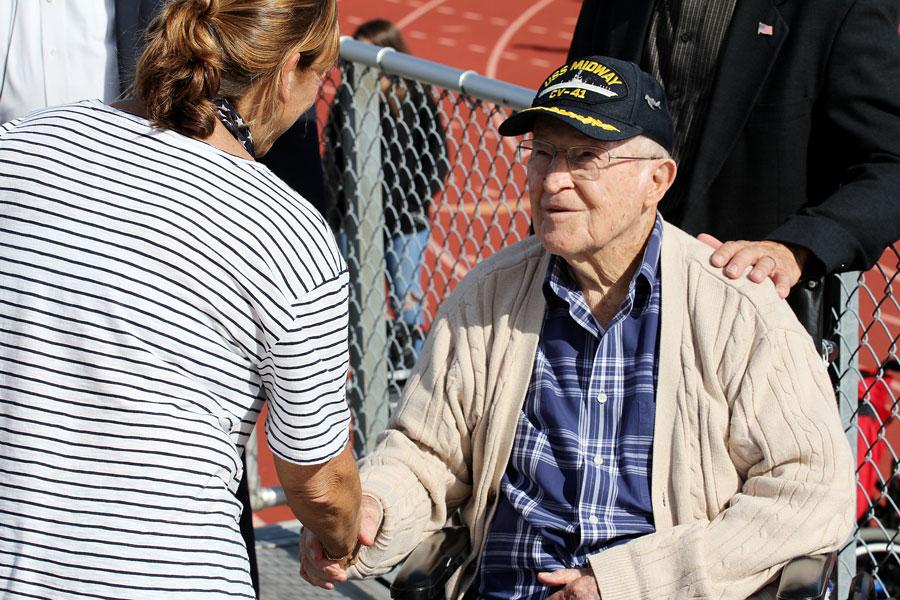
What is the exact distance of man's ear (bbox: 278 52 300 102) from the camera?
1908 mm

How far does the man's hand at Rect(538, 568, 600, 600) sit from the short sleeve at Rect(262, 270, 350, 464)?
2.33 feet

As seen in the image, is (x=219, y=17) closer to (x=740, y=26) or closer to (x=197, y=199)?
(x=197, y=199)


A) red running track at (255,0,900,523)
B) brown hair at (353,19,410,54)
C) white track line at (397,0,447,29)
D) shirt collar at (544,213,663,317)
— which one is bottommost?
white track line at (397,0,447,29)

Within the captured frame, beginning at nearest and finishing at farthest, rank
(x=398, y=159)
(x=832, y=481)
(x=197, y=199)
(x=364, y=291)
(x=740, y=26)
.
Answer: (x=197, y=199) < (x=832, y=481) < (x=740, y=26) < (x=364, y=291) < (x=398, y=159)

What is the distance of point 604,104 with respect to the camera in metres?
2.50

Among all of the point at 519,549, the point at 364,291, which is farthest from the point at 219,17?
the point at 364,291

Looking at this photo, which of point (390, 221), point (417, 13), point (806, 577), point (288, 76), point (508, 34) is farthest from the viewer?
point (417, 13)

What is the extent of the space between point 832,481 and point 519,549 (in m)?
0.66

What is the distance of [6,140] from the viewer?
1857 mm

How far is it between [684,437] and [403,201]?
185 cm

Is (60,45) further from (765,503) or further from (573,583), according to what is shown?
(765,503)

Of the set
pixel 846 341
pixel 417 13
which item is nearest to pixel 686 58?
pixel 846 341

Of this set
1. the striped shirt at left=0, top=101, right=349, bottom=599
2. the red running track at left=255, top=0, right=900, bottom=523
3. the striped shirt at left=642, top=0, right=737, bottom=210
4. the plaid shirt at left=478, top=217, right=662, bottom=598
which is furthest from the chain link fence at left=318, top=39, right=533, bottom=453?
the red running track at left=255, top=0, right=900, bottom=523

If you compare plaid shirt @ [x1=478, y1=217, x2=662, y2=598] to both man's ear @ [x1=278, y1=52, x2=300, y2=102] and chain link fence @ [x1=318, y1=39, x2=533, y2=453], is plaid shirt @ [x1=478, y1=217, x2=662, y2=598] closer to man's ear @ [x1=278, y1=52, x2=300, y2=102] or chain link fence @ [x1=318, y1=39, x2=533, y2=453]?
man's ear @ [x1=278, y1=52, x2=300, y2=102]
